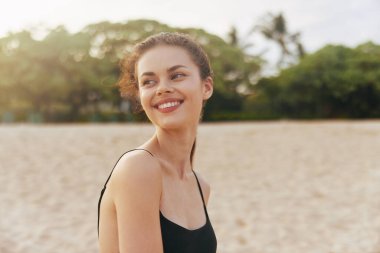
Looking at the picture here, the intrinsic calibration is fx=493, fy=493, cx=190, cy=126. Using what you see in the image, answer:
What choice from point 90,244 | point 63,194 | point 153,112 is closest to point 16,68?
point 63,194

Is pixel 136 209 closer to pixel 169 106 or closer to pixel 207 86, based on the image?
pixel 169 106

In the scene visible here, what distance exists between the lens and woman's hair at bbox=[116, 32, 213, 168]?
1.38 metres

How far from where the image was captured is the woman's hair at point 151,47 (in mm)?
1375

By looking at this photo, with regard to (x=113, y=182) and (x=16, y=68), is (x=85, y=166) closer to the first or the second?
(x=113, y=182)

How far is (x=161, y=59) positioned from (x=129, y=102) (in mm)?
25374

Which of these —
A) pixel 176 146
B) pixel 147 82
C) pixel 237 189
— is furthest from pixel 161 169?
pixel 237 189

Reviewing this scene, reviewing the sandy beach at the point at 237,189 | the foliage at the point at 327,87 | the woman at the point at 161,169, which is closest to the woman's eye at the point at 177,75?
the woman at the point at 161,169

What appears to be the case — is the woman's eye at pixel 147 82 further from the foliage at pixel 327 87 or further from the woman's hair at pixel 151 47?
the foliage at pixel 327 87

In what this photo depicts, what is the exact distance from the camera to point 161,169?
1.39 m

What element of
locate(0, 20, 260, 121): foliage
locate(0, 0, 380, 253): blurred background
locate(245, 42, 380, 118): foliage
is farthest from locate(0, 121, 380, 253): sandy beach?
locate(245, 42, 380, 118): foliage

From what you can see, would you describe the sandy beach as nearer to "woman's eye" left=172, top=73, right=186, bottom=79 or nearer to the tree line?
"woman's eye" left=172, top=73, right=186, bottom=79

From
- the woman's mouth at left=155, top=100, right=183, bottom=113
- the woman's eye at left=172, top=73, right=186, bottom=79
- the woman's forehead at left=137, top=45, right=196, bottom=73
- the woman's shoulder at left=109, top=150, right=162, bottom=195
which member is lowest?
the woman's shoulder at left=109, top=150, right=162, bottom=195

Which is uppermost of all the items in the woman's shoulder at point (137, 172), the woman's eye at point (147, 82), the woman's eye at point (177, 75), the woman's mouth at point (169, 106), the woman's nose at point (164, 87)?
the woman's eye at point (177, 75)

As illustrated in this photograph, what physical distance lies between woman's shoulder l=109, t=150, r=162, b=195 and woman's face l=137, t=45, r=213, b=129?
149 millimetres
